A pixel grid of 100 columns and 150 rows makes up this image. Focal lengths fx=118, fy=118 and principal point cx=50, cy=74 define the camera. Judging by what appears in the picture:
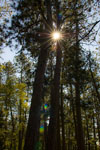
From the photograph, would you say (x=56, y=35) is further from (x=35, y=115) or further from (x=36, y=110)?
(x=35, y=115)

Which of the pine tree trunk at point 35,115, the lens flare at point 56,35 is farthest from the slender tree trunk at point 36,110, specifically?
the lens flare at point 56,35

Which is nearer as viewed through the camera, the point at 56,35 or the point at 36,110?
the point at 36,110

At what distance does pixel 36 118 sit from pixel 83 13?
5.01m

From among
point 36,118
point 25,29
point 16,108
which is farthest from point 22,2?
point 16,108

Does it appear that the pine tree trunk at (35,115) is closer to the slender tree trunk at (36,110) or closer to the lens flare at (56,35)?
the slender tree trunk at (36,110)

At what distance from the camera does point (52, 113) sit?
17.2 feet

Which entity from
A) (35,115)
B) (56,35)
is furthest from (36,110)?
(56,35)

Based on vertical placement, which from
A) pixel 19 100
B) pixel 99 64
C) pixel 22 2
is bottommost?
pixel 19 100

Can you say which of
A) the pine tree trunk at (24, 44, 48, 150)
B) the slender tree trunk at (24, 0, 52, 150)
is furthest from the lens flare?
the pine tree trunk at (24, 44, 48, 150)

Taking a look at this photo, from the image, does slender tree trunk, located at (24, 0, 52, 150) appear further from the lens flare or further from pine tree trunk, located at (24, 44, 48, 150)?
the lens flare

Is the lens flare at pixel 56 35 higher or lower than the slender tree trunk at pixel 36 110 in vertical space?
higher

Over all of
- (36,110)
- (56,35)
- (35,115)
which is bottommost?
(35,115)

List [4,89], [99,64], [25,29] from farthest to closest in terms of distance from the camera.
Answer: [99,64]
[4,89]
[25,29]

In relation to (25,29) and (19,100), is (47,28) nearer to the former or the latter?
(25,29)
